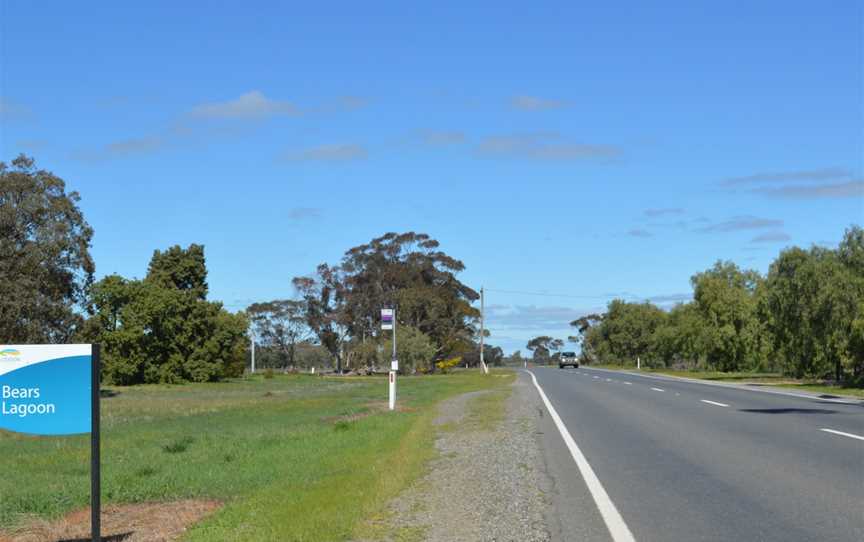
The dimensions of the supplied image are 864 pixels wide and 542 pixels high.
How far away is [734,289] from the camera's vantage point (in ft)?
231

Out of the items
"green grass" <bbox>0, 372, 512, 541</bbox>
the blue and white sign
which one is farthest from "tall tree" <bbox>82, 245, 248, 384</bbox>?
the blue and white sign

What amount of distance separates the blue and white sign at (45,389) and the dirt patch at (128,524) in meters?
1.57

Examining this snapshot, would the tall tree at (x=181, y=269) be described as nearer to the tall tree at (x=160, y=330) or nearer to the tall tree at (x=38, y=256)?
the tall tree at (x=160, y=330)

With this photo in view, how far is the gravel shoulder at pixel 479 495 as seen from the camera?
8.50 meters

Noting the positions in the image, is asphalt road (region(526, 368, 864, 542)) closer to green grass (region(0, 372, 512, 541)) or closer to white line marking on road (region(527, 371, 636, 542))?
white line marking on road (region(527, 371, 636, 542))

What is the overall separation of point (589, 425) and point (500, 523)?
36.9ft

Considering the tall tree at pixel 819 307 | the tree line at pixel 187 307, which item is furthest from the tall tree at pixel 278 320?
the tall tree at pixel 819 307

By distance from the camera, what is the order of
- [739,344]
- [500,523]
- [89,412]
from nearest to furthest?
[89,412] → [500,523] → [739,344]

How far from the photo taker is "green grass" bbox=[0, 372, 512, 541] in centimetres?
924

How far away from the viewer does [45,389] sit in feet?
26.1

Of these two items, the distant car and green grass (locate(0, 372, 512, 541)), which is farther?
the distant car

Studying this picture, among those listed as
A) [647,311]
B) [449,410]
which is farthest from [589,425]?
[647,311]

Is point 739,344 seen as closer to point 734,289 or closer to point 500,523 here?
point 734,289

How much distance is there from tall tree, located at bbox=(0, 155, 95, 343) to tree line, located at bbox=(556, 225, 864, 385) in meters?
38.7
